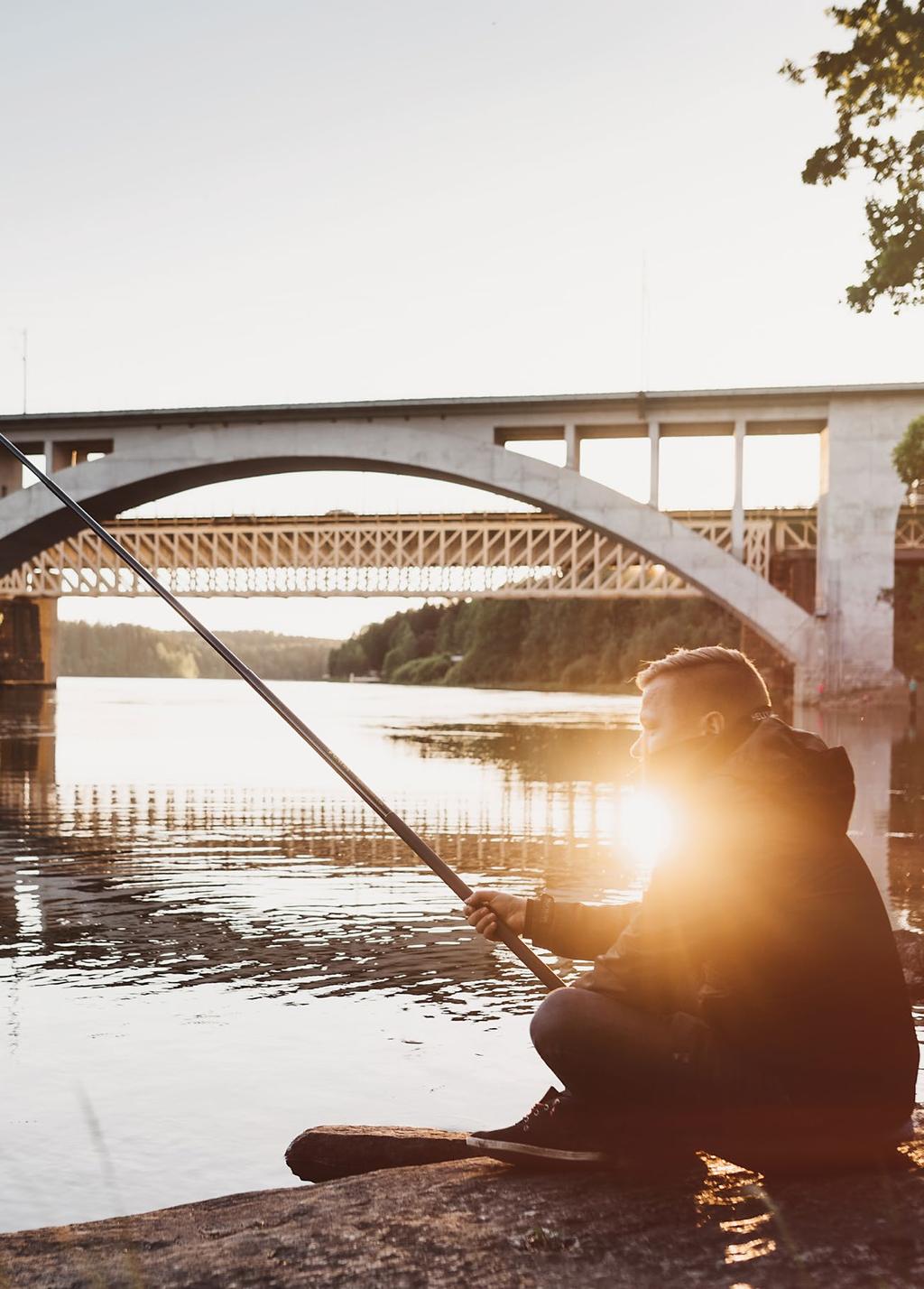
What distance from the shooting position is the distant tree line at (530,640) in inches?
3095

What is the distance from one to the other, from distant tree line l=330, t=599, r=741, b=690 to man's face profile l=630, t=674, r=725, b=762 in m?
57.5

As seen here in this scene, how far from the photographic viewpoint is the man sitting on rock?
8.32 ft

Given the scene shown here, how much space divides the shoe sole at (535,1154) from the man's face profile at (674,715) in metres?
0.71

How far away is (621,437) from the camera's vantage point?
34.8 metres

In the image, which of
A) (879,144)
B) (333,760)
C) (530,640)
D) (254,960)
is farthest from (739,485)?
(530,640)

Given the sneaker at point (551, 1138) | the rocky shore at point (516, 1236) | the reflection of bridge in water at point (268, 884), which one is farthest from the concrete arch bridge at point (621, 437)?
the rocky shore at point (516, 1236)

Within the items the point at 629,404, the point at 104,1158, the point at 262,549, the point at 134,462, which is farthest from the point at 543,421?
the point at 104,1158

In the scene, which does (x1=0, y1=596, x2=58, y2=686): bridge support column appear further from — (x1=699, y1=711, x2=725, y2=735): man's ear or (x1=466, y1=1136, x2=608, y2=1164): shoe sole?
(x1=699, y1=711, x2=725, y2=735): man's ear

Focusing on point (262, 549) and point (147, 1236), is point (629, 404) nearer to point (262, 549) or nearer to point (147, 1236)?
point (262, 549)

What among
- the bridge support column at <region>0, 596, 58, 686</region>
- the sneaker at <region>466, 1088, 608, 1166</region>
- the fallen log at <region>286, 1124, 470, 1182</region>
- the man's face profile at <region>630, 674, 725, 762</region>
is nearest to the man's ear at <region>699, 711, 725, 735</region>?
the man's face profile at <region>630, 674, 725, 762</region>

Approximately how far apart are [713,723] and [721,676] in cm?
9

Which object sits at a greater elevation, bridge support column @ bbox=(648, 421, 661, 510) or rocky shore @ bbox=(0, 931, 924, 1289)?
bridge support column @ bbox=(648, 421, 661, 510)

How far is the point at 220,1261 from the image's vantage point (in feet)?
7.31

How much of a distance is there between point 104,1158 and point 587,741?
61.4 ft
